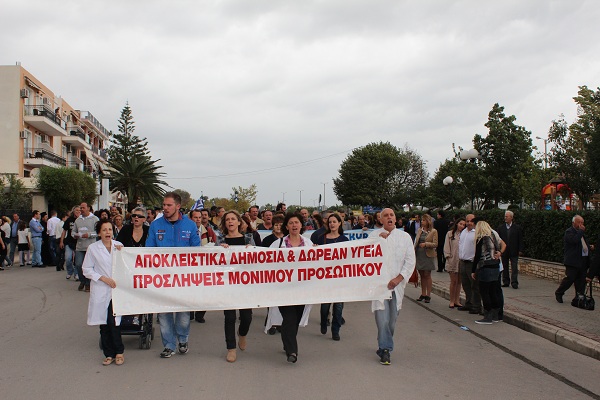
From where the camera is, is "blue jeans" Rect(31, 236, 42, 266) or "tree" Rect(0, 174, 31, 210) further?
"tree" Rect(0, 174, 31, 210)

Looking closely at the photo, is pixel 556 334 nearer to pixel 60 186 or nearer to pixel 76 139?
pixel 60 186

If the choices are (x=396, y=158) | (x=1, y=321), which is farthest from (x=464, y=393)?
(x=396, y=158)

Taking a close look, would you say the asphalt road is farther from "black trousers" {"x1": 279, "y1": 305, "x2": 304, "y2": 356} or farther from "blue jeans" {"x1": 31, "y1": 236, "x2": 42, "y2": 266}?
"blue jeans" {"x1": 31, "y1": 236, "x2": 42, "y2": 266}

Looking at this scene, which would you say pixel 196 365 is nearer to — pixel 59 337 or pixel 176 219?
pixel 176 219

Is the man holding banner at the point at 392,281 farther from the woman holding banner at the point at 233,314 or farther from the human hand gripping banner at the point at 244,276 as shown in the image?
the woman holding banner at the point at 233,314

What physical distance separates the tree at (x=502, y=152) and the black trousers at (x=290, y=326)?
22.9 metres

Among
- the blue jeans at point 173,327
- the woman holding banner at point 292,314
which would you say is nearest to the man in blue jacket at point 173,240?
the blue jeans at point 173,327

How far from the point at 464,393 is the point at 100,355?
4282mm

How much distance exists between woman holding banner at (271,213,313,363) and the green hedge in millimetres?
8306

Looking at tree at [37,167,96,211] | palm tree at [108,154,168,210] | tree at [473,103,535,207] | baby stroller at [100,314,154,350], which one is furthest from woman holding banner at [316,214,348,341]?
palm tree at [108,154,168,210]

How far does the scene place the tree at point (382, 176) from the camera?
6494 centimetres

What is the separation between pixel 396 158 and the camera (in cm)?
6500

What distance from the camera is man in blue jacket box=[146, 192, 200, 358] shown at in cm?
682

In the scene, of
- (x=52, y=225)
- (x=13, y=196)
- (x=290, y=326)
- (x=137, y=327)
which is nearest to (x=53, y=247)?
(x=52, y=225)
